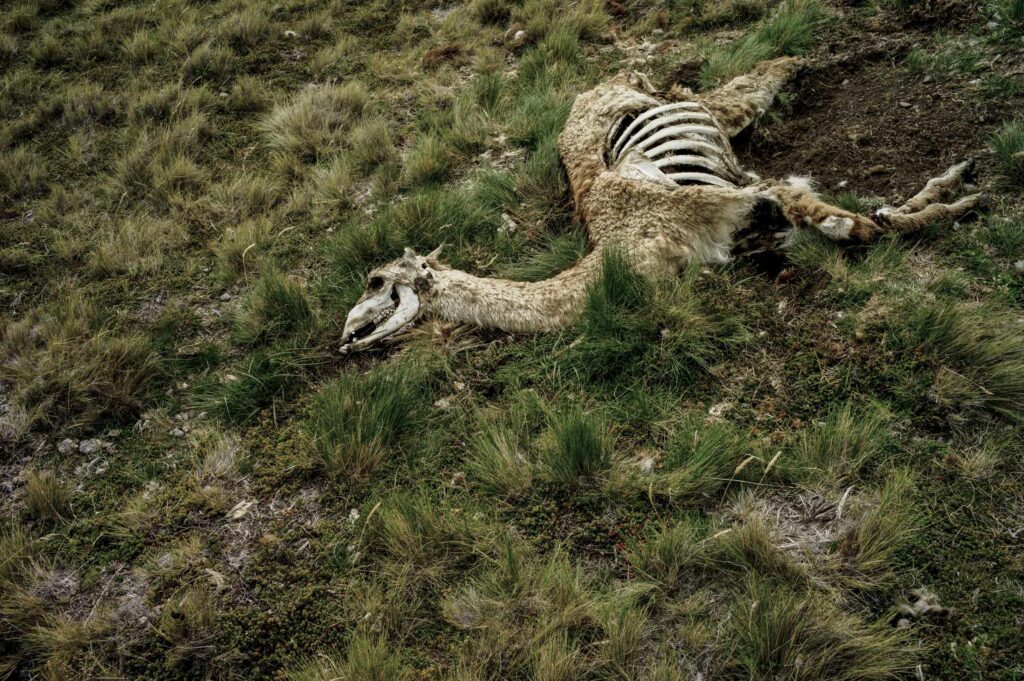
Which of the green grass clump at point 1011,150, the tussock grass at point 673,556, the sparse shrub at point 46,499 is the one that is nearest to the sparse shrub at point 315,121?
the sparse shrub at point 46,499

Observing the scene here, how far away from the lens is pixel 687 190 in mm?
3756

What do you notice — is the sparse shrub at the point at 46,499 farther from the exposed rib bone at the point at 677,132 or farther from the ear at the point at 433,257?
the exposed rib bone at the point at 677,132

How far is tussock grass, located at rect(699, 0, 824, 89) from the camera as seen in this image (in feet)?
17.5

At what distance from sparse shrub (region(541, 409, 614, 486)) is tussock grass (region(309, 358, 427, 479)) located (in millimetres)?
917

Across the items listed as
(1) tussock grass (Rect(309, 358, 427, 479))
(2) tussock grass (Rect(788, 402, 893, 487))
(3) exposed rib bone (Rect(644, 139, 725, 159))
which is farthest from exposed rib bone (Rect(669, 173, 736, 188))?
(1) tussock grass (Rect(309, 358, 427, 479))

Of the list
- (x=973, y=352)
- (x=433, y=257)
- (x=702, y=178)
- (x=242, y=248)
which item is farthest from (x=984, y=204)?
(x=242, y=248)

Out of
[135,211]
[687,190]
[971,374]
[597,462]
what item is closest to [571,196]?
[687,190]

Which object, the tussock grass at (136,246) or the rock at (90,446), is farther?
the tussock grass at (136,246)

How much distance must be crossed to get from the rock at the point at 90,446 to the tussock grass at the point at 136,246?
1.82 m

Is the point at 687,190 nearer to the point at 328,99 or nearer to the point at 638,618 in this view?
the point at 638,618

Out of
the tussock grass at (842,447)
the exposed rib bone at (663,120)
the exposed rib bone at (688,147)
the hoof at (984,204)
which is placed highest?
the exposed rib bone at (663,120)

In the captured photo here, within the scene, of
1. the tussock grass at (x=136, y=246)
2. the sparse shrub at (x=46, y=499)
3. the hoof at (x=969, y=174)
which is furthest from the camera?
the tussock grass at (x=136, y=246)

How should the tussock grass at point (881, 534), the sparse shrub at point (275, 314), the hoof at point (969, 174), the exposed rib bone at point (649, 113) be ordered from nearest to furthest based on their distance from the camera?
the tussock grass at point (881, 534) → the hoof at point (969, 174) → the sparse shrub at point (275, 314) → the exposed rib bone at point (649, 113)

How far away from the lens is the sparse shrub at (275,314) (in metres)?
4.14
